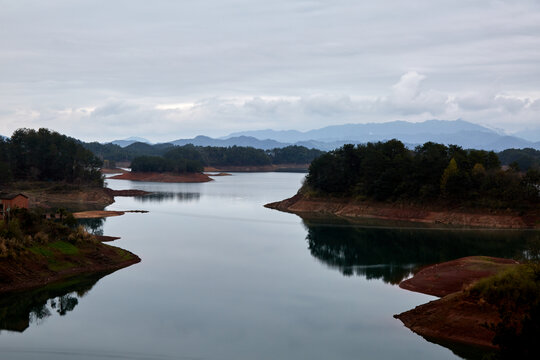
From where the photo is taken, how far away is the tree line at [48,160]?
111m

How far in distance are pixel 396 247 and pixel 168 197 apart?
62.9 meters

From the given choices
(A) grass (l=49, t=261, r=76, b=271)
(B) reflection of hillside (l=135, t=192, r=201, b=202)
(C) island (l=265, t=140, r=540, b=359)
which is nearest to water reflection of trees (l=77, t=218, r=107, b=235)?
(A) grass (l=49, t=261, r=76, b=271)

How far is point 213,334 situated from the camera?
2827cm

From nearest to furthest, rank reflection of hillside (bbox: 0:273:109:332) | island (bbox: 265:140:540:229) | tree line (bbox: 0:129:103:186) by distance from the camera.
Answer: reflection of hillside (bbox: 0:273:109:332) < island (bbox: 265:140:540:229) < tree line (bbox: 0:129:103:186)

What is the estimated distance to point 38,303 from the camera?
33312mm

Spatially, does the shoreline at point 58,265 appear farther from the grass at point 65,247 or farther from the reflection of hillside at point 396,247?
the reflection of hillside at point 396,247

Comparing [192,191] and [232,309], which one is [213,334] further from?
[192,191]

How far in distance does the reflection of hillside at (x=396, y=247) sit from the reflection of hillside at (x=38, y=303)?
1907cm

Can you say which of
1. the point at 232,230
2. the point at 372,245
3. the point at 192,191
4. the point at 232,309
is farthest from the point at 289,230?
the point at 192,191

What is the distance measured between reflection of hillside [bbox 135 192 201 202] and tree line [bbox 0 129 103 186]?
32.0ft

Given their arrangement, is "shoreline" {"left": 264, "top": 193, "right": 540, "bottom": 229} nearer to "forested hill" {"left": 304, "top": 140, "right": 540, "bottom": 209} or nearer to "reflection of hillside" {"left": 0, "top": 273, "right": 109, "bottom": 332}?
"forested hill" {"left": 304, "top": 140, "right": 540, "bottom": 209}

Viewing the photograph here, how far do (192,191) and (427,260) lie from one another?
84721mm

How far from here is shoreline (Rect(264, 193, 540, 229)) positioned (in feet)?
226

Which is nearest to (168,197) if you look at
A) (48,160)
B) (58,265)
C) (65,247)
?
(48,160)
